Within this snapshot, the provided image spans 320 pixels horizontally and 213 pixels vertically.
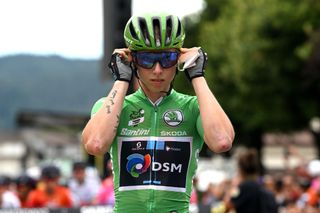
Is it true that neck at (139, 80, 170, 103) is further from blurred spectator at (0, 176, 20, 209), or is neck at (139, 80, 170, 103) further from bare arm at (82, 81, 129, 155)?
blurred spectator at (0, 176, 20, 209)

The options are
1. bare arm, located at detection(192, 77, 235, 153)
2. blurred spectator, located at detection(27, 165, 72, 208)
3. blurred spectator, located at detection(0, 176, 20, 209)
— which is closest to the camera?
bare arm, located at detection(192, 77, 235, 153)

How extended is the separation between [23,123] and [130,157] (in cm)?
7496

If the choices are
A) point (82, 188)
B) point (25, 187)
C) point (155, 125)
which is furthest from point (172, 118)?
point (82, 188)

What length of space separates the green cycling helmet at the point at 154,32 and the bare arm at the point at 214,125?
1.21 ft

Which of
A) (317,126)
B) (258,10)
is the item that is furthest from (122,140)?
(317,126)

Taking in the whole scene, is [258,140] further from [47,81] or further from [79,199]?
[47,81]

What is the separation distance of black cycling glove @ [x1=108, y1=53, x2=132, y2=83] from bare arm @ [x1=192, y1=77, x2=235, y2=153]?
1.50ft

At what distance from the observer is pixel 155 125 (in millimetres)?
6664

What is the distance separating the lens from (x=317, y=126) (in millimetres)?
57750

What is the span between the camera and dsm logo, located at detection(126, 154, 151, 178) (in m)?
6.61

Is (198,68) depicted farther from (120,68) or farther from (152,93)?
(120,68)

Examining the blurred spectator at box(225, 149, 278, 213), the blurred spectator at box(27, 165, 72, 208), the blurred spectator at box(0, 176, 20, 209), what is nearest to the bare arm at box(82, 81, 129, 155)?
the blurred spectator at box(225, 149, 278, 213)

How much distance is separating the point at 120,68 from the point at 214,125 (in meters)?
0.68

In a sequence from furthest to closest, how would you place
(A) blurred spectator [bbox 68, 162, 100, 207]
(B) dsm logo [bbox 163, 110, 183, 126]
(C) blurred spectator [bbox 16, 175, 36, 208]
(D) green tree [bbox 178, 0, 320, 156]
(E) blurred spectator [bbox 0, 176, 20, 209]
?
(D) green tree [bbox 178, 0, 320, 156], (A) blurred spectator [bbox 68, 162, 100, 207], (C) blurred spectator [bbox 16, 175, 36, 208], (E) blurred spectator [bbox 0, 176, 20, 209], (B) dsm logo [bbox 163, 110, 183, 126]
